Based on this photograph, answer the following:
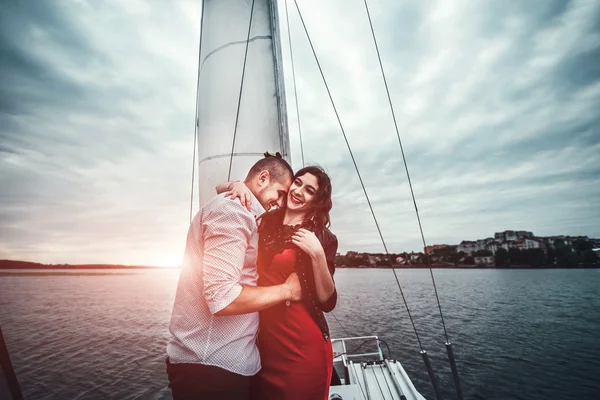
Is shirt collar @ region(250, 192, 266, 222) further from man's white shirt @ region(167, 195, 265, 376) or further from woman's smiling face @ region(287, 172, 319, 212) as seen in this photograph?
man's white shirt @ region(167, 195, 265, 376)

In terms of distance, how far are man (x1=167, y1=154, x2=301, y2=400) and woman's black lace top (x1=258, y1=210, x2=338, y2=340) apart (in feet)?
0.53

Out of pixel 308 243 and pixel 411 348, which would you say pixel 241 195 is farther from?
pixel 411 348

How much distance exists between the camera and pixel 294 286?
1.59 metres

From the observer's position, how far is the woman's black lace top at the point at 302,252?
164 cm

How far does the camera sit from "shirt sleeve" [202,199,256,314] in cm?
126

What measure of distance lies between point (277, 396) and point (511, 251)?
135329 millimetres

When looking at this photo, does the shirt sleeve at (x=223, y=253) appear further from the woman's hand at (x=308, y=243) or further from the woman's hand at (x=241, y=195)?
the woman's hand at (x=308, y=243)

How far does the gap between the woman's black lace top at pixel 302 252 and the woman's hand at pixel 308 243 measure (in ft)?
0.39

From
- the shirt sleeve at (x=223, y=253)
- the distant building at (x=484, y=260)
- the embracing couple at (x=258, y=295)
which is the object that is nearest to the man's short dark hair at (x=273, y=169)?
the embracing couple at (x=258, y=295)

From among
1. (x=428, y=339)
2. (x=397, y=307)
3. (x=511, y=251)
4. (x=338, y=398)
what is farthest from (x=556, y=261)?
(x=338, y=398)

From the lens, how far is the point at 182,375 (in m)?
1.33

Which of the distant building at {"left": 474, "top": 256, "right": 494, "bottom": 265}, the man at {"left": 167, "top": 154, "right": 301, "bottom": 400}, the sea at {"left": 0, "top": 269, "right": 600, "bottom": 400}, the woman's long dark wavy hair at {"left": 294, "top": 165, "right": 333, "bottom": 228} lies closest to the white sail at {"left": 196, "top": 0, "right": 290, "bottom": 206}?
the woman's long dark wavy hair at {"left": 294, "top": 165, "right": 333, "bottom": 228}

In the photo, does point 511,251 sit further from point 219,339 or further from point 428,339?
point 219,339

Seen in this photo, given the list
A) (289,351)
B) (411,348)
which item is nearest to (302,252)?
(289,351)
